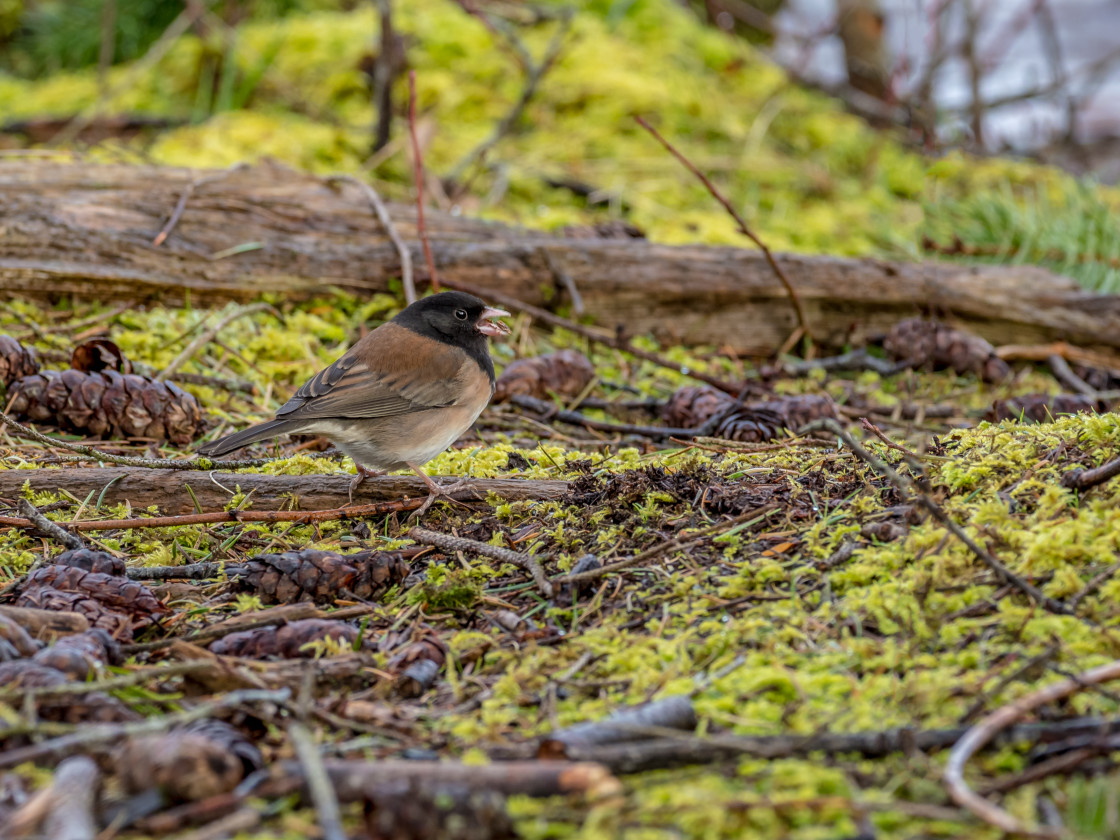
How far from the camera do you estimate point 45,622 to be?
230 centimetres

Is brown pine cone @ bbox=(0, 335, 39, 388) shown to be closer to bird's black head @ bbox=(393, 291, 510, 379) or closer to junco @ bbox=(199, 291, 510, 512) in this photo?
junco @ bbox=(199, 291, 510, 512)

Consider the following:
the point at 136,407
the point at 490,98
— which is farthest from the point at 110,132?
the point at 136,407

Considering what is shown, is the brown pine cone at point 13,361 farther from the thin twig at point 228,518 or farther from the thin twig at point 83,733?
the thin twig at point 83,733

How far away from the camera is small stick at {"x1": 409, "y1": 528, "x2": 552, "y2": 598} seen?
263cm

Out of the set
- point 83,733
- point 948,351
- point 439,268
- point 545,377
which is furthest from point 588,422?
point 83,733

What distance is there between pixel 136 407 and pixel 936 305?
4.03 m

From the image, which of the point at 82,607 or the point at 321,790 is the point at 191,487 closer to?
the point at 82,607

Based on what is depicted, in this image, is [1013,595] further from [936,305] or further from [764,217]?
[764,217]

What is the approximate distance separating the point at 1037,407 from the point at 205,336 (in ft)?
12.0

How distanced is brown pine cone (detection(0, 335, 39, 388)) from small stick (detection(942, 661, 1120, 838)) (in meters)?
3.56

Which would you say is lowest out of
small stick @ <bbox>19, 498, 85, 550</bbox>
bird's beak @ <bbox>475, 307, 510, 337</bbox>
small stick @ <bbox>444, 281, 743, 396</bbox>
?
small stick @ <bbox>19, 498, 85, 550</bbox>

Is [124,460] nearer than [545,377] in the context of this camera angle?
Yes

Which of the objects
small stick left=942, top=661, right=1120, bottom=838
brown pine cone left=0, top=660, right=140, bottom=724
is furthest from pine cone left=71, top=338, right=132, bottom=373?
small stick left=942, top=661, right=1120, bottom=838

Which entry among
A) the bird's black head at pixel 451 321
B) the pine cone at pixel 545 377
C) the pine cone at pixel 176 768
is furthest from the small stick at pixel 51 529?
the pine cone at pixel 545 377
